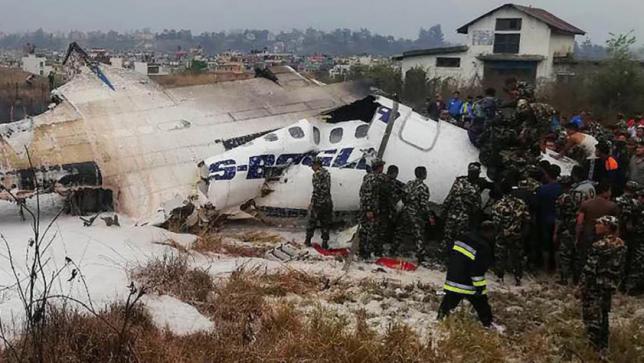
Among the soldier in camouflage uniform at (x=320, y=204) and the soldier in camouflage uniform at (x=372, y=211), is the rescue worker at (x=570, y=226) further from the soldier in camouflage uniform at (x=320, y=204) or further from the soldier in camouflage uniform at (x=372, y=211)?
the soldier in camouflage uniform at (x=320, y=204)

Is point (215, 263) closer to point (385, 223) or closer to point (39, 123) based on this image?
point (385, 223)

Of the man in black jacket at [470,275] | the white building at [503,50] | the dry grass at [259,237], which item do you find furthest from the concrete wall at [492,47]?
the man in black jacket at [470,275]

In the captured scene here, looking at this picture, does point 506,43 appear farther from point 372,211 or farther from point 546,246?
point 372,211

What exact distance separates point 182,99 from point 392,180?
208 inches

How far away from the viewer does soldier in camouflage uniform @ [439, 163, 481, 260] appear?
892 cm

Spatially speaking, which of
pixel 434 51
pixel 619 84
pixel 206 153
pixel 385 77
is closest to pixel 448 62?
pixel 434 51

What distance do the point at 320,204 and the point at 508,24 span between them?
36705mm

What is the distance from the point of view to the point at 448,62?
42.8m

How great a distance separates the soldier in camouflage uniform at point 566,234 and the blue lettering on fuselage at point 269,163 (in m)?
3.35

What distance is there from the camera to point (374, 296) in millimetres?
7832

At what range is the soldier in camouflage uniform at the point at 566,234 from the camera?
27.8 ft

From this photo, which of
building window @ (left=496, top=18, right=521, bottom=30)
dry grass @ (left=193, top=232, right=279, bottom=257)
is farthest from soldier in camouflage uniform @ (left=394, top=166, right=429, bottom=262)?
building window @ (left=496, top=18, right=521, bottom=30)

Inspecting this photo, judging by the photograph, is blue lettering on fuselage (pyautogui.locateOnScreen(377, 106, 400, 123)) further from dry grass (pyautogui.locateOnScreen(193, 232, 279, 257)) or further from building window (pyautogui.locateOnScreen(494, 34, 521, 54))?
building window (pyautogui.locateOnScreen(494, 34, 521, 54))

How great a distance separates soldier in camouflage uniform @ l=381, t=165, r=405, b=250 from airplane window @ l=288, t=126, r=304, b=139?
6.36 ft
